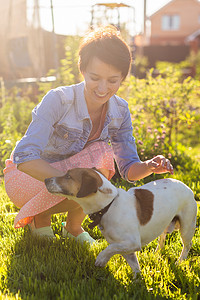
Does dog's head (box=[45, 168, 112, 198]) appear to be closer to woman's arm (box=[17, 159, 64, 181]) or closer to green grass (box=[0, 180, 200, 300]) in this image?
woman's arm (box=[17, 159, 64, 181])

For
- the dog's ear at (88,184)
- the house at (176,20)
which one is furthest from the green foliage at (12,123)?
the house at (176,20)

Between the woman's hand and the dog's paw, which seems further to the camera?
the woman's hand

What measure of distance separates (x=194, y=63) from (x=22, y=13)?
1435 centimetres

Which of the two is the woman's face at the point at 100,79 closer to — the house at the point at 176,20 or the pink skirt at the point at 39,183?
the pink skirt at the point at 39,183

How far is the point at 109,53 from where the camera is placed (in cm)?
283

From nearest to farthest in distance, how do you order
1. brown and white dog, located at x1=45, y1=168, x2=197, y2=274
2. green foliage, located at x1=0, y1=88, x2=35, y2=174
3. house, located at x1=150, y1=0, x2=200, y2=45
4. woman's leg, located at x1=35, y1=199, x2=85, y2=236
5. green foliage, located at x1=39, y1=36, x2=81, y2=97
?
brown and white dog, located at x1=45, y1=168, x2=197, y2=274
woman's leg, located at x1=35, y1=199, x2=85, y2=236
green foliage, located at x1=0, y1=88, x2=35, y2=174
green foliage, located at x1=39, y1=36, x2=81, y2=97
house, located at x1=150, y1=0, x2=200, y2=45

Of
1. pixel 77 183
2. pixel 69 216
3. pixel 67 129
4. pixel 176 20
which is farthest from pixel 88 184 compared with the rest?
pixel 176 20

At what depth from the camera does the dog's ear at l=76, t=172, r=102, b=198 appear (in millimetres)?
2484

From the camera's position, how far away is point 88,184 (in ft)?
8.20

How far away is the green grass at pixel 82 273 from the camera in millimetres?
2420

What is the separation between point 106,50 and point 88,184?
107 cm

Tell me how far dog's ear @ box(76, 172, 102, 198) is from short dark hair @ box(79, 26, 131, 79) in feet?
3.00

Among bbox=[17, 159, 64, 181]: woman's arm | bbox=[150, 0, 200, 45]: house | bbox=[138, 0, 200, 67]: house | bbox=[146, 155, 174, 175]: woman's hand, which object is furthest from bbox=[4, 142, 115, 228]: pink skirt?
bbox=[150, 0, 200, 45]: house

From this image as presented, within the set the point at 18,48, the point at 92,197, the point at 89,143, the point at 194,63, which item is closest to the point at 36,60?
the point at 18,48
